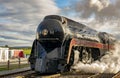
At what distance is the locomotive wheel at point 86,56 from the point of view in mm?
21661

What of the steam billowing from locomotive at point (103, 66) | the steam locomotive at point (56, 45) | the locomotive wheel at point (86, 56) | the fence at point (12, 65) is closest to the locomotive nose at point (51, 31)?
the steam locomotive at point (56, 45)

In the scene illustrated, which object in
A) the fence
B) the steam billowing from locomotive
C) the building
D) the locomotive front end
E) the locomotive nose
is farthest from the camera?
the building

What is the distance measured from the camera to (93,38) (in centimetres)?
2470

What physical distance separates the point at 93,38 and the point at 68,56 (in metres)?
6.87

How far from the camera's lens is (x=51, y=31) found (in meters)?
19.2

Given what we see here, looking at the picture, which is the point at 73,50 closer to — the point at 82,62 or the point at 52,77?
the point at 82,62

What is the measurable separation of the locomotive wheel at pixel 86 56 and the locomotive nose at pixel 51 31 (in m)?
3.50

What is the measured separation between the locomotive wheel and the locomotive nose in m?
3.50

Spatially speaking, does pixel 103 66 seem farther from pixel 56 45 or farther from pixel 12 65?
pixel 12 65

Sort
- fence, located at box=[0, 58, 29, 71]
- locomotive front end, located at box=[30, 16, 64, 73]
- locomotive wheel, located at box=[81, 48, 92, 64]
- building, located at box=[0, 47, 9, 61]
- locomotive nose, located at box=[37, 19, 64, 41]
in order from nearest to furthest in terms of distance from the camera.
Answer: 1. locomotive front end, located at box=[30, 16, 64, 73]
2. locomotive nose, located at box=[37, 19, 64, 41]
3. locomotive wheel, located at box=[81, 48, 92, 64]
4. fence, located at box=[0, 58, 29, 71]
5. building, located at box=[0, 47, 9, 61]

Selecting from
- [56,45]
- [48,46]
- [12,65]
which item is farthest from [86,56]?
[12,65]

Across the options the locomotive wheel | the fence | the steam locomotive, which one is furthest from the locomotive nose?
the fence

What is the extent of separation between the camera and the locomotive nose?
19.1m

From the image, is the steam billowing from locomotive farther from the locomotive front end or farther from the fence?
the fence
